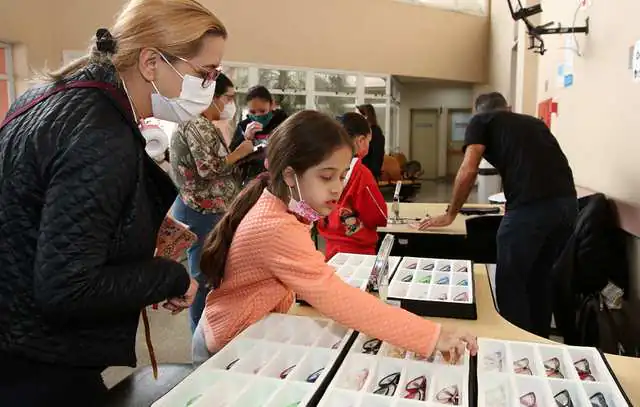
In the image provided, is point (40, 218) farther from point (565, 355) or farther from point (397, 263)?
point (397, 263)

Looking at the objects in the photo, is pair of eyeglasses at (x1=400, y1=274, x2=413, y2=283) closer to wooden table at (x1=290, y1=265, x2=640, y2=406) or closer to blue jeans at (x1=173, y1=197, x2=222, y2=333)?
wooden table at (x1=290, y1=265, x2=640, y2=406)

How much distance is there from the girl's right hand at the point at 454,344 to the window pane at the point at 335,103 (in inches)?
314

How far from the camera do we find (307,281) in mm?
1113

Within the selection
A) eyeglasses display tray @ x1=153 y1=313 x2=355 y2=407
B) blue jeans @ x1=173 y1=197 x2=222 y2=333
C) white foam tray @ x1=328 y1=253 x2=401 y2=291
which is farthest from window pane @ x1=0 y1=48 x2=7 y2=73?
eyeglasses display tray @ x1=153 y1=313 x2=355 y2=407

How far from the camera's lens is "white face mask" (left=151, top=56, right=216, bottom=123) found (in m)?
1.02

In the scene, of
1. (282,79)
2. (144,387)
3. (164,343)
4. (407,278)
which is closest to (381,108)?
(282,79)

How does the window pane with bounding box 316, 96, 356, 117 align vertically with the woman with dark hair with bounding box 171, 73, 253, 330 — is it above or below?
above

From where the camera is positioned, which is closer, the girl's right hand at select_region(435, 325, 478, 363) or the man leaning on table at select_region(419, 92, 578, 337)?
the girl's right hand at select_region(435, 325, 478, 363)

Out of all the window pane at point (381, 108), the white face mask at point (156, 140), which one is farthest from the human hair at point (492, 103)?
the window pane at point (381, 108)

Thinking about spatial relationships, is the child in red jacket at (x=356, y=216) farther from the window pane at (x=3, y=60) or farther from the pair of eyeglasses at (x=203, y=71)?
the window pane at (x=3, y=60)

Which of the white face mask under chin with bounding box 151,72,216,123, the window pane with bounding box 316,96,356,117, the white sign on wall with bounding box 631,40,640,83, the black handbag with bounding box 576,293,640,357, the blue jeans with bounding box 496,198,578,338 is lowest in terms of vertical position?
the black handbag with bounding box 576,293,640,357

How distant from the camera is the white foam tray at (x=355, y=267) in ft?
5.20

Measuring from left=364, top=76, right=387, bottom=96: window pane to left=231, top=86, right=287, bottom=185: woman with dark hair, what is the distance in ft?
21.2

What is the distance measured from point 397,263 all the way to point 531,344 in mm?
700
